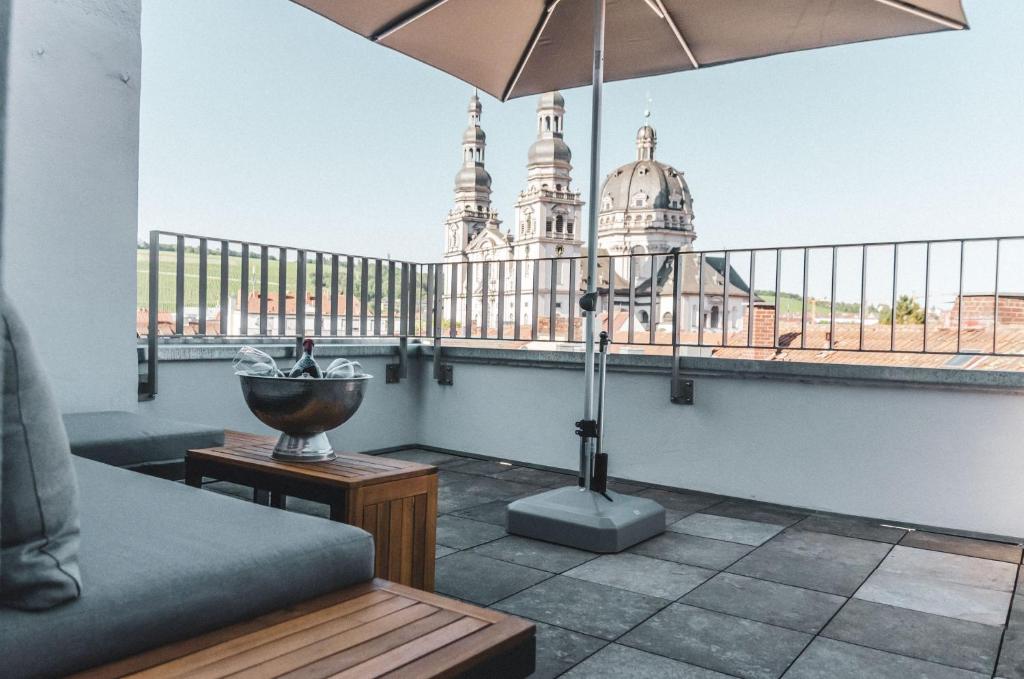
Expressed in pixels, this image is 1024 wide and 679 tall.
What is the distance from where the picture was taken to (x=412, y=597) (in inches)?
53.4

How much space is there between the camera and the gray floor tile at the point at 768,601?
7.98 ft

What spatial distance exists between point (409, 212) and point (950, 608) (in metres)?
67.5

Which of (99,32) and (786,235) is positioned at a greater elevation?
(786,235)

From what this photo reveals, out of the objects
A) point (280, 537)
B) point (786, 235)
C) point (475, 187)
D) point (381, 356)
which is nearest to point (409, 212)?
point (475, 187)

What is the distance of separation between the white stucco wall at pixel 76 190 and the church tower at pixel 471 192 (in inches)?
3017

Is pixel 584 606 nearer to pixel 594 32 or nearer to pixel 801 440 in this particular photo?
pixel 801 440

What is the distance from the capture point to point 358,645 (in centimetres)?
113

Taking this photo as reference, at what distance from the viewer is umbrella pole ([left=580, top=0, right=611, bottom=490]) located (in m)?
3.30

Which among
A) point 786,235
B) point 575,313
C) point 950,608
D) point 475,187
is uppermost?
point 475,187

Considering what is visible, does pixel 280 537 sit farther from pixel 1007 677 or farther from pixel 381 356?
pixel 381 356

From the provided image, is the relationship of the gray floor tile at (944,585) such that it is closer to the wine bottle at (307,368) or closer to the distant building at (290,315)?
the wine bottle at (307,368)

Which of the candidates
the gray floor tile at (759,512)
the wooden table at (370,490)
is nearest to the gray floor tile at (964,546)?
the gray floor tile at (759,512)

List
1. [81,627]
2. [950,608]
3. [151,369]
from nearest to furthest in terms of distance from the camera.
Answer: [81,627] → [950,608] → [151,369]

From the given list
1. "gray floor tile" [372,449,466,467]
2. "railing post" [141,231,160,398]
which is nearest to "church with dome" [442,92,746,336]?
"gray floor tile" [372,449,466,467]
